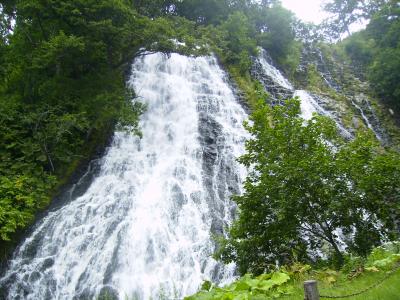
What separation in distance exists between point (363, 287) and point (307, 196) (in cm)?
242

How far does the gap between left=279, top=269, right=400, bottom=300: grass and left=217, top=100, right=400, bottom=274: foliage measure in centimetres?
147

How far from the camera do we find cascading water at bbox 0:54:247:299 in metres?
11.0

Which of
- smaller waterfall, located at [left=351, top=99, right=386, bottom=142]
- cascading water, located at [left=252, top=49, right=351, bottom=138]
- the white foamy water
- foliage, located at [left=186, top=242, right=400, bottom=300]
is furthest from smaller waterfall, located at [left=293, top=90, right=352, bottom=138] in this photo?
foliage, located at [left=186, top=242, right=400, bottom=300]

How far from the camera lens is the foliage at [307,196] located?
7258mm

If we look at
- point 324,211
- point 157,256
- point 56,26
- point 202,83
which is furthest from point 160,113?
point 324,211

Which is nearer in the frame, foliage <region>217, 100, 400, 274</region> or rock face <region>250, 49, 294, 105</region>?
foliage <region>217, 100, 400, 274</region>

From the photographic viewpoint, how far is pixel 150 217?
1308cm

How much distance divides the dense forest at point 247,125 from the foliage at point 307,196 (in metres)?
0.02

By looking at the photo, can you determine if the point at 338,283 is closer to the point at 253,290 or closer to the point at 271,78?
the point at 253,290

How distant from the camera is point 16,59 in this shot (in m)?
18.7

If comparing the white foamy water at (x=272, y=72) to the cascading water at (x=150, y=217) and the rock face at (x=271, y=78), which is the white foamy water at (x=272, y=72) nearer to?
the rock face at (x=271, y=78)

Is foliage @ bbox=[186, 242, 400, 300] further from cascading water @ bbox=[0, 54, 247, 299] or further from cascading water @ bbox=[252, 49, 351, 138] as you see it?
cascading water @ bbox=[252, 49, 351, 138]

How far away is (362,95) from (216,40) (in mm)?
11763

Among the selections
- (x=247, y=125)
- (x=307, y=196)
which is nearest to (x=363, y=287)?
(x=307, y=196)
